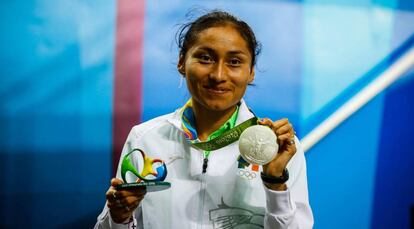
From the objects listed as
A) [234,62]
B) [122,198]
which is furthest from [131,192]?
[234,62]

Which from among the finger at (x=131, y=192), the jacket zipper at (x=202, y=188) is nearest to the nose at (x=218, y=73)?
the jacket zipper at (x=202, y=188)

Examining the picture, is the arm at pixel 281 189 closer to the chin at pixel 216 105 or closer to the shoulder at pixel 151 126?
the chin at pixel 216 105

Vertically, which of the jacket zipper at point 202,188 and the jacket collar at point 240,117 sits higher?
the jacket collar at point 240,117

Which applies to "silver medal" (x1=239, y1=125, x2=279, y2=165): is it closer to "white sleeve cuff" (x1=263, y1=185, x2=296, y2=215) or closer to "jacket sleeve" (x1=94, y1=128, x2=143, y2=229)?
"white sleeve cuff" (x1=263, y1=185, x2=296, y2=215)

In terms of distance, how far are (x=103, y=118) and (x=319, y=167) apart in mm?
948

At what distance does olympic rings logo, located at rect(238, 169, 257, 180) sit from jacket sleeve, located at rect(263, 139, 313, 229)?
10 centimetres

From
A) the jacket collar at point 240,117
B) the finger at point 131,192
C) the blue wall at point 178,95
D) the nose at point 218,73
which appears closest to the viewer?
the finger at point 131,192

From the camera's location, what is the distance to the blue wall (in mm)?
1559

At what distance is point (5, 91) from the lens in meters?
1.55

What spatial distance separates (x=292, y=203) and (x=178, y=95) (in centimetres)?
80

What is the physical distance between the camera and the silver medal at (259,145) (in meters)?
0.92

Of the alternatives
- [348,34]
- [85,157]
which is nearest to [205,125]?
[85,157]

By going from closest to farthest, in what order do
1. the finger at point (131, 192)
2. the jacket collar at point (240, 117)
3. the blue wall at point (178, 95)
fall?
the finger at point (131, 192) < the jacket collar at point (240, 117) < the blue wall at point (178, 95)

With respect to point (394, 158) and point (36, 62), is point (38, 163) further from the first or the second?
point (394, 158)
